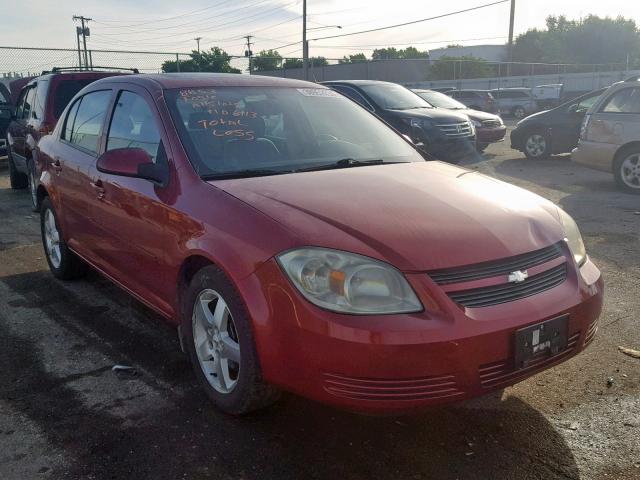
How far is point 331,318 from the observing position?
237 cm

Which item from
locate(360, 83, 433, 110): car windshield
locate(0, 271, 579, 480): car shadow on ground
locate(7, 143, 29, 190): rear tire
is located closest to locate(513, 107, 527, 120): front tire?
locate(360, 83, 433, 110): car windshield

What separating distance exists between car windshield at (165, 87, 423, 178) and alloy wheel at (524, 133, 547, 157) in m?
9.65

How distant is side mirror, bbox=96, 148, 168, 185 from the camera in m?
3.30

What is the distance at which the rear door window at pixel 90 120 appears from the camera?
4291mm

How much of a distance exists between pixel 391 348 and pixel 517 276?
2.23ft

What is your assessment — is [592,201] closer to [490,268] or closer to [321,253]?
[490,268]

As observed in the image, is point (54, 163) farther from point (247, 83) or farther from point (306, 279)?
point (306, 279)

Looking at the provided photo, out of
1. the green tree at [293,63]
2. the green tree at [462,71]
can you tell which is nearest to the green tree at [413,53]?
the green tree at [462,71]

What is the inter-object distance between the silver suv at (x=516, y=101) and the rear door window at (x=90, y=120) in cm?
2825

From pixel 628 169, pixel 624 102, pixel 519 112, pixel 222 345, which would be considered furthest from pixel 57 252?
pixel 519 112

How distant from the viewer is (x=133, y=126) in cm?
383

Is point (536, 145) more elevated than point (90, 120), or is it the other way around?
point (90, 120)

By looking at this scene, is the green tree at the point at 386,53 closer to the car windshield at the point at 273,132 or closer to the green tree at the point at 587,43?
the green tree at the point at 587,43

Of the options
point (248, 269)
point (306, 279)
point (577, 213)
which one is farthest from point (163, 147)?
point (577, 213)
